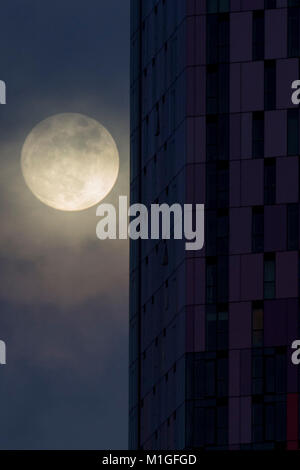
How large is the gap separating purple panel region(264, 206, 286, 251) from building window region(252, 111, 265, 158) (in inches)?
172

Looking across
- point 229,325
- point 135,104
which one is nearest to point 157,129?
point 135,104

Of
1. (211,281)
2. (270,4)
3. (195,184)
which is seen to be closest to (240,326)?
(211,281)

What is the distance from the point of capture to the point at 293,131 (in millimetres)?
170000

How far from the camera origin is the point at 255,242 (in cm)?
16888

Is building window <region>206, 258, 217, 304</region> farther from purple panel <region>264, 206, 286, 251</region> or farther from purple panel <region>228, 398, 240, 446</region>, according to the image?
purple panel <region>228, 398, 240, 446</region>

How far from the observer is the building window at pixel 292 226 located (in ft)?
552

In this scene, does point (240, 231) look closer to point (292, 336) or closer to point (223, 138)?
point (223, 138)

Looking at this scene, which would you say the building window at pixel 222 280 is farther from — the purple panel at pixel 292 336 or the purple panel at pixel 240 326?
the purple panel at pixel 292 336

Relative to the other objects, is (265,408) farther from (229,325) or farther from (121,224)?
(121,224)

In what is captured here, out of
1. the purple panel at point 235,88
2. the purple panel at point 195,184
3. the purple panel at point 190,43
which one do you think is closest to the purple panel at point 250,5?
the purple panel at point 190,43

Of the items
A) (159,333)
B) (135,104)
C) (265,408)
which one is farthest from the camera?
(135,104)

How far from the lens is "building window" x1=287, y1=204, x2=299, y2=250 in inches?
6624

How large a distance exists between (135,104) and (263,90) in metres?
20.0

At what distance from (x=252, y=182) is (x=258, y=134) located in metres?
3.68
